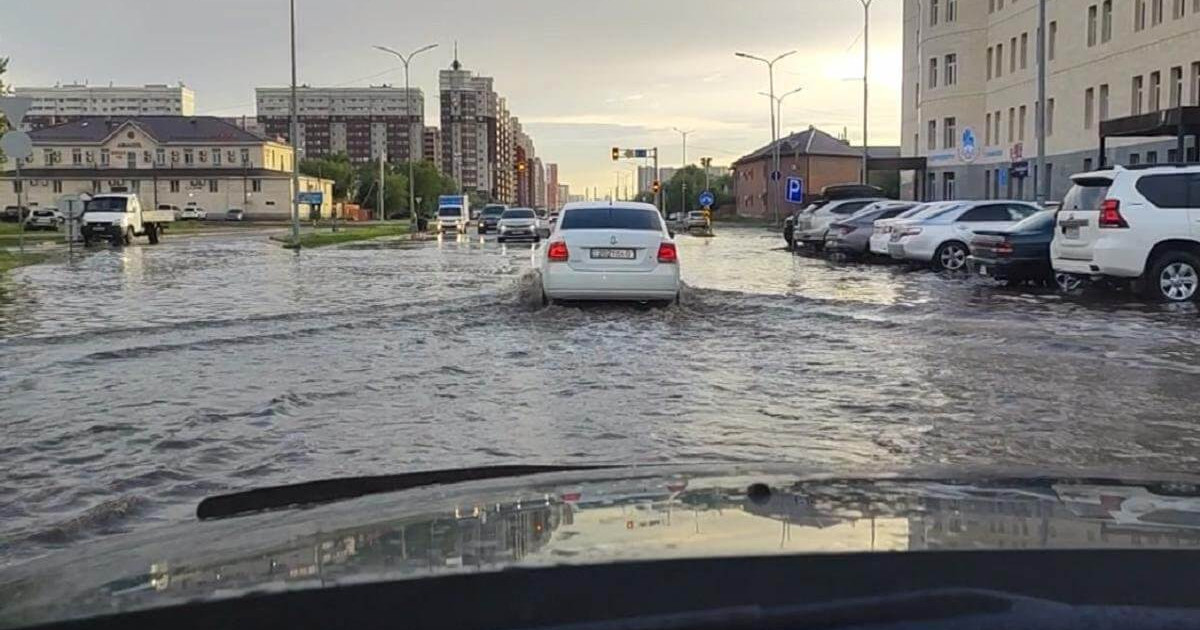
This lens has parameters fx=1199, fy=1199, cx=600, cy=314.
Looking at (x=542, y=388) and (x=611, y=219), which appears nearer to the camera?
(x=542, y=388)

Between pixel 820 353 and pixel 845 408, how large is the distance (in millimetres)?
3156

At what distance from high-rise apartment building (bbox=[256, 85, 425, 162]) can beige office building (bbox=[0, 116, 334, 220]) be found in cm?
3834

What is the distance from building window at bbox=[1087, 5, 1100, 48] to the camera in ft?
158

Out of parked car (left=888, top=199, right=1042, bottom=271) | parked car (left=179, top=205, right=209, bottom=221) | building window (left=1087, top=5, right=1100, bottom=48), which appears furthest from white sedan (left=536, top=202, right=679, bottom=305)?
parked car (left=179, top=205, right=209, bottom=221)

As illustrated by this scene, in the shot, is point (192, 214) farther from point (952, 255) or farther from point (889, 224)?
point (952, 255)

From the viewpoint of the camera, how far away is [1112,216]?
16.1 metres

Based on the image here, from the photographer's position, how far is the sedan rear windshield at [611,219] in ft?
50.8

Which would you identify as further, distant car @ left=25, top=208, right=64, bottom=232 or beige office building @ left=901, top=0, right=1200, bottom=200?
distant car @ left=25, top=208, right=64, bottom=232

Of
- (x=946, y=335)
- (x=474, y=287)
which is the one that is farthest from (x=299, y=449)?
(x=474, y=287)

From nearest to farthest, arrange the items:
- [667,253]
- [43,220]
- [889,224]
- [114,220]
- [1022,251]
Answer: [667,253] < [1022,251] < [889,224] < [114,220] < [43,220]

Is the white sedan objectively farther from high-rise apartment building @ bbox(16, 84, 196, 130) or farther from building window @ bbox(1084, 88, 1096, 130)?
high-rise apartment building @ bbox(16, 84, 196, 130)

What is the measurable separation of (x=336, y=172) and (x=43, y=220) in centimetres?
5969

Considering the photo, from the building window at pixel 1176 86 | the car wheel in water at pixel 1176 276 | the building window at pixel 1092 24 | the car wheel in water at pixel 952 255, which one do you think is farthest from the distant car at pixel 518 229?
the car wheel in water at pixel 1176 276

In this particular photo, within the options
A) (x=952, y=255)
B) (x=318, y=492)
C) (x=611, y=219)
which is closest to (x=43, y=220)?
(x=952, y=255)
